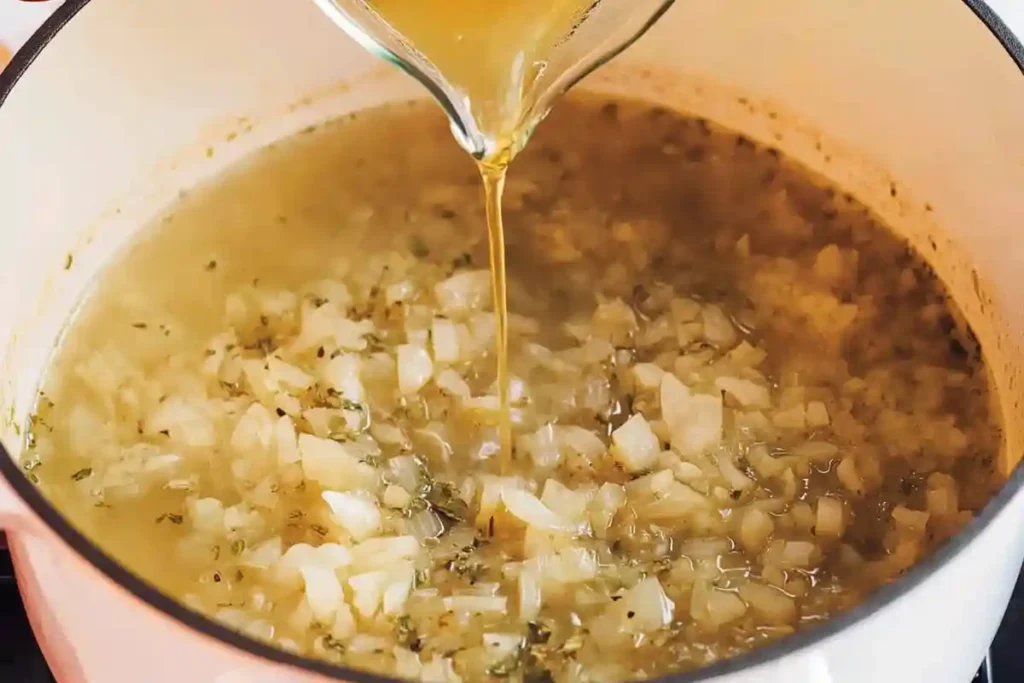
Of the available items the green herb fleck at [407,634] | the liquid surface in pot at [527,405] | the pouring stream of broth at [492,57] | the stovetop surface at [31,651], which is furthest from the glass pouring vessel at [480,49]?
the stovetop surface at [31,651]

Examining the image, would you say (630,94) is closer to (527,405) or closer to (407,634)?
(527,405)


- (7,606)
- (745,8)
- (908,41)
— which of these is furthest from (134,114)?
(908,41)

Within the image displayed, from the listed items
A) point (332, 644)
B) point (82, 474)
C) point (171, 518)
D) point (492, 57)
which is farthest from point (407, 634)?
point (492, 57)

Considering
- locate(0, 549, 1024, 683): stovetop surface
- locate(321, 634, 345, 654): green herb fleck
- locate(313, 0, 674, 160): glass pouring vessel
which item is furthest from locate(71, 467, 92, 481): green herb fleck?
locate(313, 0, 674, 160): glass pouring vessel

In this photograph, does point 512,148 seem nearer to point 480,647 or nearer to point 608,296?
point 608,296

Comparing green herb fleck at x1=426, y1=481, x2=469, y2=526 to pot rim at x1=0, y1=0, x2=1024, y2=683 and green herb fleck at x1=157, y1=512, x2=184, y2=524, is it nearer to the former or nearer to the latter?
green herb fleck at x1=157, y1=512, x2=184, y2=524
